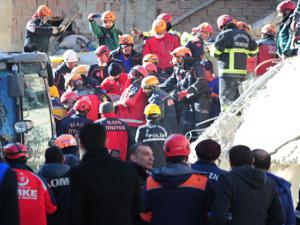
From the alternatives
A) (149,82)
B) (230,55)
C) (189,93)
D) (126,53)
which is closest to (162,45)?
(126,53)

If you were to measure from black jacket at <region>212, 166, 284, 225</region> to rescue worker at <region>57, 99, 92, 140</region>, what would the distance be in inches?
220

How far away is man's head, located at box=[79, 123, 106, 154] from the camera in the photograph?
8102 millimetres

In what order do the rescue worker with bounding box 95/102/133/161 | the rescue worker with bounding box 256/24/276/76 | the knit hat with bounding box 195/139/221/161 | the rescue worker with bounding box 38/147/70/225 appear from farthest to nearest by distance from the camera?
the rescue worker with bounding box 256/24/276/76
the rescue worker with bounding box 95/102/133/161
the rescue worker with bounding box 38/147/70/225
the knit hat with bounding box 195/139/221/161

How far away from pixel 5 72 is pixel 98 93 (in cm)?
346

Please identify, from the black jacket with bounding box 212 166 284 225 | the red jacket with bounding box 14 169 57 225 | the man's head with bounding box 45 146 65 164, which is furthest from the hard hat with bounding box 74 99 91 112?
the black jacket with bounding box 212 166 284 225

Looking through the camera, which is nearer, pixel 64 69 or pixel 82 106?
pixel 82 106

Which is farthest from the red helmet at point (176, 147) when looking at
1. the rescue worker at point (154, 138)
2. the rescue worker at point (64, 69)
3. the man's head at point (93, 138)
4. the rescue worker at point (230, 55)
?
the rescue worker at point (64, 69)

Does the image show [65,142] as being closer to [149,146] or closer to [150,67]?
[149,146]

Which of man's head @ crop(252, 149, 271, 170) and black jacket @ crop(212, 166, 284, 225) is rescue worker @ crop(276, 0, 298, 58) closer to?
man's head @ crop(252, 149, 271, 170)

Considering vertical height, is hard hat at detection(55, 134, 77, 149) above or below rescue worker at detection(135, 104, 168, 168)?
above

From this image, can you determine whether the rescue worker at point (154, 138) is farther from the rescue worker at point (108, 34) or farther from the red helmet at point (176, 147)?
the rescue worker at point (108, 34)

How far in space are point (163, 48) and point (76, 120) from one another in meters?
5.09

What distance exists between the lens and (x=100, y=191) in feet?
26.3

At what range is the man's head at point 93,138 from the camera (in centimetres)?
810
